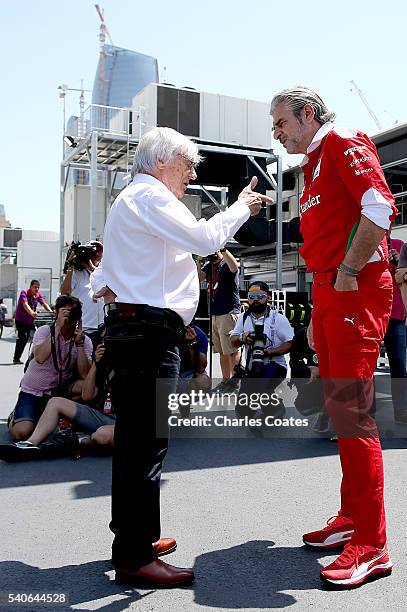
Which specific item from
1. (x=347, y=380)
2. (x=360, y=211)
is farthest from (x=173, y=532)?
(x=360, y=211)

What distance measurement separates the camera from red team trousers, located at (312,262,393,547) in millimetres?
2506

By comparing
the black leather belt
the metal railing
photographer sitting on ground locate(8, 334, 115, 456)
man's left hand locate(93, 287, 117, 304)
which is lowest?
photographer sitting on ground locate(8, 334, 115, 456)

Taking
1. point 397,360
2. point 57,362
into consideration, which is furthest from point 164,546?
point 397,360

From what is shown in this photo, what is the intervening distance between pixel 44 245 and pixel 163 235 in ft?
106

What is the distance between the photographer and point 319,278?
2.74 meters

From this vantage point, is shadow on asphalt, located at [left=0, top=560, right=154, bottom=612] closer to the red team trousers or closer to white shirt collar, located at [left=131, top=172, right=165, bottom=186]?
the red team trousers

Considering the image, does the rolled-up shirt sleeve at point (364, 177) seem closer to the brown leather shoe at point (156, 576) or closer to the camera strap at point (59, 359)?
the brown leather shoe at point (156, 576)

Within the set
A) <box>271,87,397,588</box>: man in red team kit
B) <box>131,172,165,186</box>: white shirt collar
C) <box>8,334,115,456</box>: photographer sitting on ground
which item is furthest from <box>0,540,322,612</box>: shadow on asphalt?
<box>8,334,115,456</box>: photographer sitting on ground

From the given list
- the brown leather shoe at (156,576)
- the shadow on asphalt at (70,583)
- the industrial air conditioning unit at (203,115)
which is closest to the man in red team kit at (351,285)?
the brown leather shoe at (156,576)

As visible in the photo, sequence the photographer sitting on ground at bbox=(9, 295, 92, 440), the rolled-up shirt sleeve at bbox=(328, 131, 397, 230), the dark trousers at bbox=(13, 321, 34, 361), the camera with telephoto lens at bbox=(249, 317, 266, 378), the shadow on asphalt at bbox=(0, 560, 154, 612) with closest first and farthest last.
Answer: the shadow on asphalt at bbox=(0, 560, 154, 612), the rolled-up shirt sleeve at bbox=(328, 131, 397, 230), the photographer sitting on ground at bbox=(9, 295, 92, 440), the camera with telephoto lens at bbox=(249, 317, 266, 378), the dark trousers at bbox=(13, 321, 34, 361)

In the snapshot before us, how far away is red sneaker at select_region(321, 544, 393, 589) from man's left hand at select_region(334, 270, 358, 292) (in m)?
1.04

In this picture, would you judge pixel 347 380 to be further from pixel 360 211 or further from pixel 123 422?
pixel 123 422

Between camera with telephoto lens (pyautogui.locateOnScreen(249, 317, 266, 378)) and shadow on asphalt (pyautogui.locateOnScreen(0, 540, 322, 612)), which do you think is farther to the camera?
camera with telephoto lens (pyautogui.locateOnScreen(249, 317, 266, 378))

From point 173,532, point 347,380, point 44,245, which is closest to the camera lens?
point 347,380
